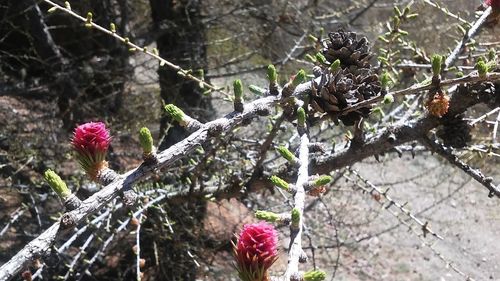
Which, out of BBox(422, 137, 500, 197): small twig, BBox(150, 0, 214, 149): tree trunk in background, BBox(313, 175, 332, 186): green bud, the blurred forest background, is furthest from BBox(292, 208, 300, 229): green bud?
BBox(150, 0, 214, 149): tree trunk in background

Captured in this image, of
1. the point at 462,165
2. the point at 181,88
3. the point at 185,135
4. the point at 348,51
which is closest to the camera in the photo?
the point at 348,51

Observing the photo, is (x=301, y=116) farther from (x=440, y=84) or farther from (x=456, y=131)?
(x=456, y=131)

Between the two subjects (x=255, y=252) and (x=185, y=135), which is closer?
(x=255, y=252)

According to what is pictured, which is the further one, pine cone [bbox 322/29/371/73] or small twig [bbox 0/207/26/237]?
small twig [bbox 0/207/26/237]

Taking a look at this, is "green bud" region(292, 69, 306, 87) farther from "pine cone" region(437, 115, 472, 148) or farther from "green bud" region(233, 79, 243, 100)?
"pine cone" region(437, 115, 472, 148)

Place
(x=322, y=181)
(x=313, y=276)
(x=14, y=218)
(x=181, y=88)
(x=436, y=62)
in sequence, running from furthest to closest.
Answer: (x=181, y=88) < (x=14, y=218) < (x=436, y=62) < (x=322, y=181) < (x=313, y=276)

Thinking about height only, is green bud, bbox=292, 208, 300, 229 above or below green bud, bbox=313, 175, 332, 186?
below

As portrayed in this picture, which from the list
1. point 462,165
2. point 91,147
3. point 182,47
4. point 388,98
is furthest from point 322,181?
point 182,47
